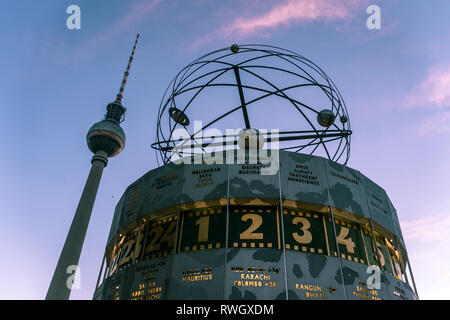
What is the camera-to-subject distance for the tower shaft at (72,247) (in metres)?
36.4

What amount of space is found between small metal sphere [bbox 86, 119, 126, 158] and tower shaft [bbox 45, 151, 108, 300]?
5.87 metres

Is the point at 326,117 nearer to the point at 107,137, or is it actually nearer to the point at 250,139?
the point at 250,139

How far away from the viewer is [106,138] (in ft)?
154

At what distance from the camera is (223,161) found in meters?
16.0

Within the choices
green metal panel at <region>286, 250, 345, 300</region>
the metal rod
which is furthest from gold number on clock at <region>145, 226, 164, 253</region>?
the metal rod


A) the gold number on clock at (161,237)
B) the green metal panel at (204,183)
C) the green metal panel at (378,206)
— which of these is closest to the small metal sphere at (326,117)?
the green metal panel at (378,206)

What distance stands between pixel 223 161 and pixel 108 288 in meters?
7.85

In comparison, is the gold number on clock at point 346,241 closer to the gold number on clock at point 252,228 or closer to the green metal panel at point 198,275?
the gold number on clock at point 252,228

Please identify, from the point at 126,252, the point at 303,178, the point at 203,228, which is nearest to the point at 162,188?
the point at 203,228

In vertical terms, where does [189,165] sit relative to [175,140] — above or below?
below

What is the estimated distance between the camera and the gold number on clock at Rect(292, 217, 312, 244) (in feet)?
45.3

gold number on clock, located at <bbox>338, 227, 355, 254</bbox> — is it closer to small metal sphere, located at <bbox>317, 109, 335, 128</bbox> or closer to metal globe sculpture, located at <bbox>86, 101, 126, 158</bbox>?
small metal sphere, located at <bbox>317, 109, 335, 128</bbox>
